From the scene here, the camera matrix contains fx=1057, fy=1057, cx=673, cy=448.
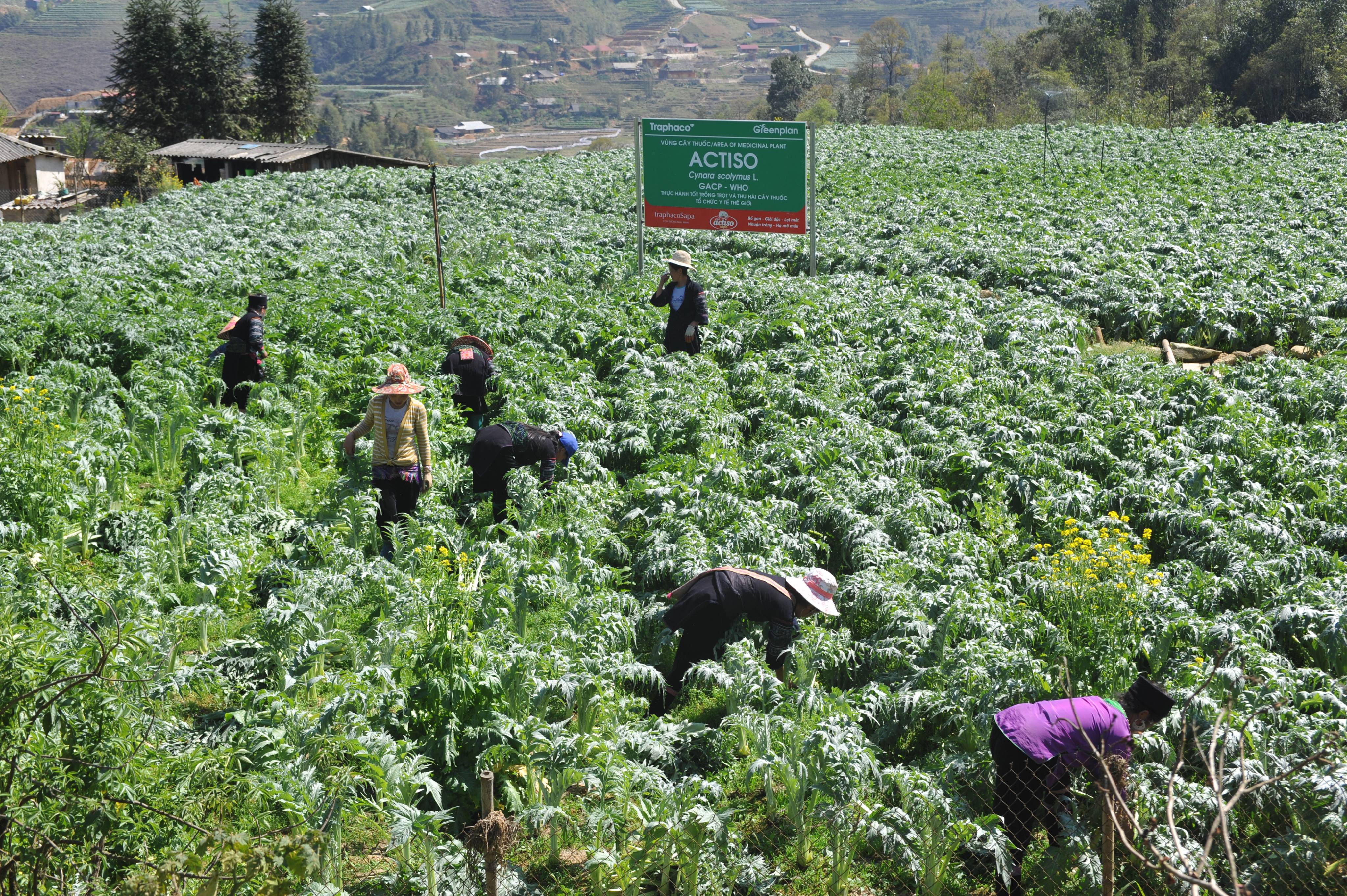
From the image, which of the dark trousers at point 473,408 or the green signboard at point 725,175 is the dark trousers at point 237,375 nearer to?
the dark trousers at point 473,408

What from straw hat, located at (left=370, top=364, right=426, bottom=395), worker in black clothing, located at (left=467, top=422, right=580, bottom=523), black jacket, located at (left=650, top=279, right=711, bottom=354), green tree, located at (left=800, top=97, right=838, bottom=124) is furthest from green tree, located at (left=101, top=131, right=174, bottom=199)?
green tree, located at (left=800, top=97, right=838, bottom=124)

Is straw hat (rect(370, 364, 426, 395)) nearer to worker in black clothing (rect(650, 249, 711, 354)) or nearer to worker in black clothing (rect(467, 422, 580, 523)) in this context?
worker in black clothing (rect(467, 422, 580, 523))

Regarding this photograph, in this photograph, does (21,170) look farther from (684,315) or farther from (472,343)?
(472,343)

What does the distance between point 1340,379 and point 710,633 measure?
847 cm

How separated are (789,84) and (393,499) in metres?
123

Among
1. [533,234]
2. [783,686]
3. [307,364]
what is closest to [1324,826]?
[783,686]

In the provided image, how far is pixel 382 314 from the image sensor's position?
15102 mm

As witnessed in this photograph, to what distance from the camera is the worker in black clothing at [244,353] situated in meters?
11.6

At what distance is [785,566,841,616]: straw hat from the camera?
675cm

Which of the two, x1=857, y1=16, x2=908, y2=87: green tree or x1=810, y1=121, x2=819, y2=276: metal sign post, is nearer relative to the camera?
x1=810, y1=121, x2=819, y2=276: metal sign post

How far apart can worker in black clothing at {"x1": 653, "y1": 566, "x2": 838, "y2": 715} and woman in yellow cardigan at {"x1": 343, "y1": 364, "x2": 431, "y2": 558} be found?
3.03m

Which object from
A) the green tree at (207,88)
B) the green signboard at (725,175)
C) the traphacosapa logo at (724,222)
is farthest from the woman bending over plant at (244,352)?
the green tree at (207,88)

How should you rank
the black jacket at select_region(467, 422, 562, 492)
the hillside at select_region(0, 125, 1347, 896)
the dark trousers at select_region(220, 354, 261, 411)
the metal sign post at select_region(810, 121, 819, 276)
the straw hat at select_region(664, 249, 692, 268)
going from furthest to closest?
the metal sign post at select_region(810, 121, 819, 276) → the straw hat at select_region(664, 249, 692, 268) → the dark trousers at select_region(220, 354, 261, 411) → the black jacket at select_region(467, 422, 562, 492) → the hillside at select_region(0, 125, 1347, 896)

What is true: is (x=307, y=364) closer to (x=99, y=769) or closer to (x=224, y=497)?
(x=224, y=497)
